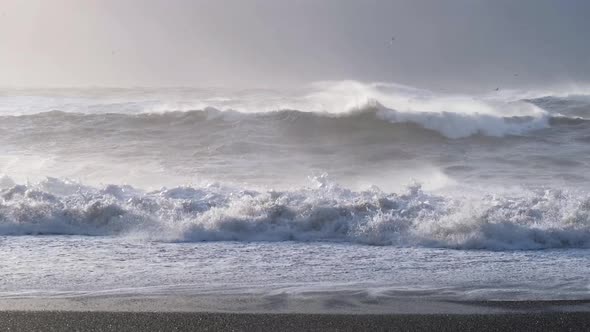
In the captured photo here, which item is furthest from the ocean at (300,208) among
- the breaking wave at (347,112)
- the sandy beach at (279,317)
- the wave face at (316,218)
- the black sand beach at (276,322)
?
the black sand beach at (276,322)

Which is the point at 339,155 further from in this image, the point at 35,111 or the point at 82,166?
the point at 35,111

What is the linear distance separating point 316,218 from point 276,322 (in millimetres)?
3583

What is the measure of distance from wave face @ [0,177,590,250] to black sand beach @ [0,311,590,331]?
9.01 feet

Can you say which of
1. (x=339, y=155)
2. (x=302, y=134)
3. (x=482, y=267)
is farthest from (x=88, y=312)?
(x=302, y=134)

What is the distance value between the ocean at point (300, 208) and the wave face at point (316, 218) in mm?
25

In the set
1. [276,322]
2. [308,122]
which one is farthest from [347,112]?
[276,322]

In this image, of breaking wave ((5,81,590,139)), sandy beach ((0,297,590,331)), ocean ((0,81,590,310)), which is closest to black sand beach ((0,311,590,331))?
sandy beach ((0,297,590,331))

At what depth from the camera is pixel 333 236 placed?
8.11 m

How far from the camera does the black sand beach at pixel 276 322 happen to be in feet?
15.4

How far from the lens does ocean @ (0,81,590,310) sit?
6.03 meters

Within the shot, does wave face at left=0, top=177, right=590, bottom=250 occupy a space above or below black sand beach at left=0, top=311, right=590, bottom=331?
above

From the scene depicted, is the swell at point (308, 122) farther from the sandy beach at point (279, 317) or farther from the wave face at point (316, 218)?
the sandy beach at point (279, 317)

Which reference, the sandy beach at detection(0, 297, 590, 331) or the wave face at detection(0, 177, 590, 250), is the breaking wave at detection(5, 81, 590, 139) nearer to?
the wave face at detection(0, 177, 590, 250)

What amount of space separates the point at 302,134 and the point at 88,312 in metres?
12.9
